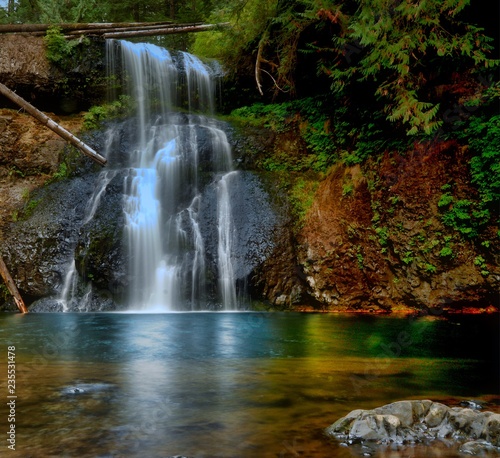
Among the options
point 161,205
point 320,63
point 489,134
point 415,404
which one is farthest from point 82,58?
point 415,404

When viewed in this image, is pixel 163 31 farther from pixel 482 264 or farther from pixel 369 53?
pixel 482 264

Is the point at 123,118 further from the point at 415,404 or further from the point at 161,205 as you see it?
the point at 415,404

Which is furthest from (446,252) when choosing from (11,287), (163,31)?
(163,31)

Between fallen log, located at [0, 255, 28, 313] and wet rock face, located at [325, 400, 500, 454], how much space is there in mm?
9767

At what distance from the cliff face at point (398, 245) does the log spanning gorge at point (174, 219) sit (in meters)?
1.53

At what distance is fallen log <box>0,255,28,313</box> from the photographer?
1080 centimetres

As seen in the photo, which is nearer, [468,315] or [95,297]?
[468,315]

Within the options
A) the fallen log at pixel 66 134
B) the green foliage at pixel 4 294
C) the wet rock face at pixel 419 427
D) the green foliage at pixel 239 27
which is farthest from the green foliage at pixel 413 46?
the green foliage at pixel 4 294

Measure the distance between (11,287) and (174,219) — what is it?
162 inches

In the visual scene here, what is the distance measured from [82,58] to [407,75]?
10.8m

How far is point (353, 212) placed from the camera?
11.8 metres

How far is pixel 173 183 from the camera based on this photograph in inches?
515

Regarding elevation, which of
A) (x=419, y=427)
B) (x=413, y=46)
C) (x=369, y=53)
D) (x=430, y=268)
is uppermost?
(x=369, y=53)

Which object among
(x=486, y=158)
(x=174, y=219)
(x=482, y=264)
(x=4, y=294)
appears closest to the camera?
(x=486, y=158)
